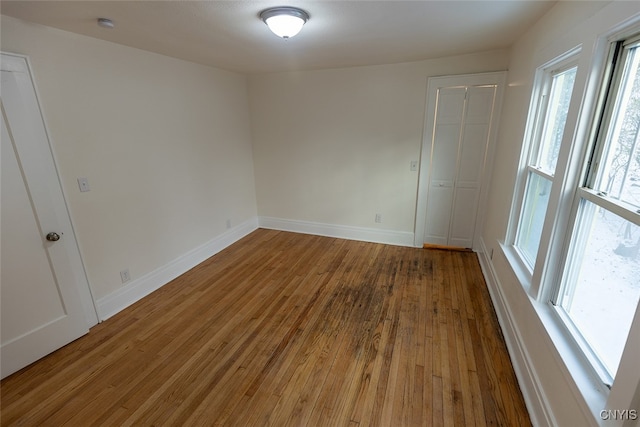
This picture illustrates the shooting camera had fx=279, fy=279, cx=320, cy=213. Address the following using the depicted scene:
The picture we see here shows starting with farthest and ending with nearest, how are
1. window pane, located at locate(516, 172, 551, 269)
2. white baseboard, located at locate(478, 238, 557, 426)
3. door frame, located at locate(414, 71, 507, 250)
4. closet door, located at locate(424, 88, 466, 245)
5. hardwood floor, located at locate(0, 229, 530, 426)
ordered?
closet door, located at locate(424, 88, 466, 245) → door frame, located at locate(414, 71, 507, 250) → window pane, located at locate(516, 172, 551, 269) → hardwood floor, located at locate(0, 229, 530, 426) → white baseboard, located at locate(478, 238, 557, 426)

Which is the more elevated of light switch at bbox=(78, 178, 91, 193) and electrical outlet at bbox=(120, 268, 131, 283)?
light switch at bbox=(78, 178, 91, 193)

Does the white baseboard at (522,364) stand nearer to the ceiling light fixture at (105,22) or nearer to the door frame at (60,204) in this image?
the door frame at (60,204)

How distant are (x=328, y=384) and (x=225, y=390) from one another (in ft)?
2.26

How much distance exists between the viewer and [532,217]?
88.9 inches

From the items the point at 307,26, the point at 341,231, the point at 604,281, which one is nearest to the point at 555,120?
the point at 604,281

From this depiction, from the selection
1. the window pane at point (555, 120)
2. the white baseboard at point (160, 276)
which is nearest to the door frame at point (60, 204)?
the white baseboard at point (160, 276)

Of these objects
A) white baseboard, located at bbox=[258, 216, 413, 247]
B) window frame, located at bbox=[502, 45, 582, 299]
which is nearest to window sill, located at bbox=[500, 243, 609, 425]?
window frame, located at bbox=[502, 45, 582, 299]

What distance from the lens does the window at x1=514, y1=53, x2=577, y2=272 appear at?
6.16 ft

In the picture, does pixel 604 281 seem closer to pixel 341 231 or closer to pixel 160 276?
pixel 341 231

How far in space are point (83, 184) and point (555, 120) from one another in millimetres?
3681

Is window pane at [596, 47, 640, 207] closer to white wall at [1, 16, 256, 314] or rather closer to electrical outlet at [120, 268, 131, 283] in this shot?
white wall at [1, 16, 256, 314]

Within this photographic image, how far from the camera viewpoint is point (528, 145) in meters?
2.30

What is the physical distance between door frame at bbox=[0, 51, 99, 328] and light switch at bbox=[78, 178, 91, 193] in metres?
0.13

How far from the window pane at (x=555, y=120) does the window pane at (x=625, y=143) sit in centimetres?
55
